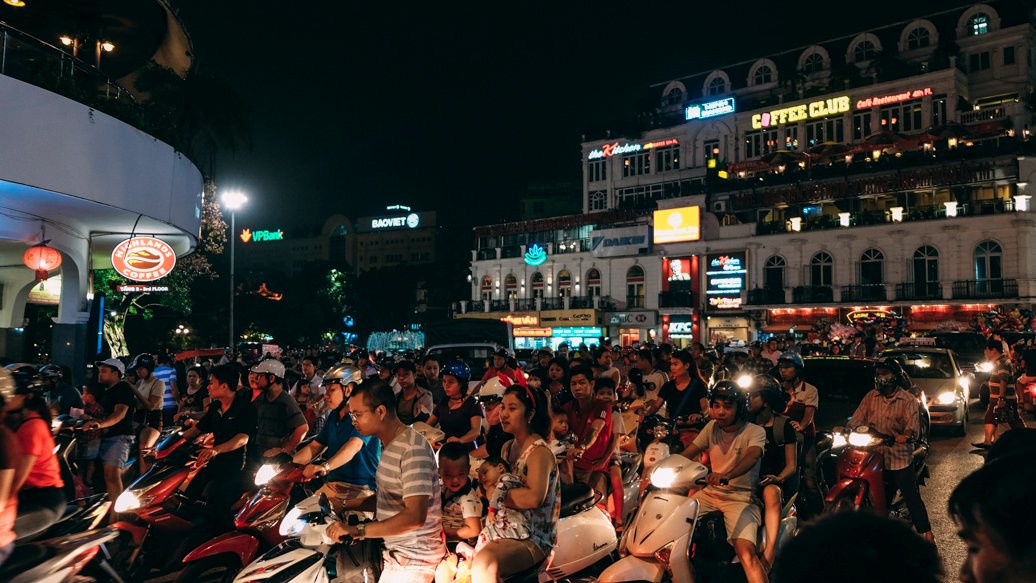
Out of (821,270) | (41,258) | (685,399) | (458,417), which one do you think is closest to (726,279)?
(821,270)

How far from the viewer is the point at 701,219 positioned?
48.9 m

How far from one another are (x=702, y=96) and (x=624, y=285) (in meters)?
17.3

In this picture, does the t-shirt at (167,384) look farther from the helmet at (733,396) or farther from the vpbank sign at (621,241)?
the vpbank sign at (621,241)

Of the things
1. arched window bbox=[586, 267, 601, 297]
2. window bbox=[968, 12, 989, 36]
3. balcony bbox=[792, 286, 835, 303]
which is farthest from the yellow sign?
window bbox=[968, 12, 989, 36]

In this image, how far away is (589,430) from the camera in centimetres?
705

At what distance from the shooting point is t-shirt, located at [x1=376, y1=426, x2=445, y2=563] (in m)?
3.97

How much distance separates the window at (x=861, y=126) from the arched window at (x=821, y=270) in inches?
366

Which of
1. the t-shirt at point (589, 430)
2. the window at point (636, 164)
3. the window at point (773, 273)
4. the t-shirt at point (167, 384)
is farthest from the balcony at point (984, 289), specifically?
the t-shirt at point (167, 384)

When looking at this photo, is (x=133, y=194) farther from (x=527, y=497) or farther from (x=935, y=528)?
(x=935, y=528)

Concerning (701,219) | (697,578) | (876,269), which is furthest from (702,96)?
(697,578)

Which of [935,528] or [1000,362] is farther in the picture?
[1000,362]

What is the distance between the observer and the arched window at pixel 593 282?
181 ft

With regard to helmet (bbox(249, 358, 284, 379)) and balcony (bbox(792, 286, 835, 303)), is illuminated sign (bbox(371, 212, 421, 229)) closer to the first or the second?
balcony (bbox(792, 286, 835, 303))

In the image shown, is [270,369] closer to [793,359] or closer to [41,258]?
[793,359]
